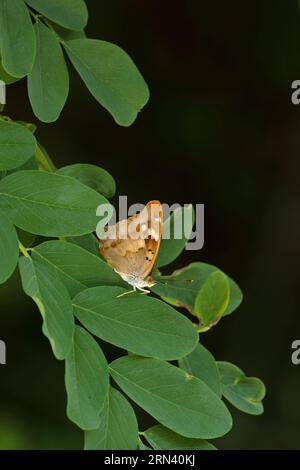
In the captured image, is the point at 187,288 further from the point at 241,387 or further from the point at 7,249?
the point at 7,249

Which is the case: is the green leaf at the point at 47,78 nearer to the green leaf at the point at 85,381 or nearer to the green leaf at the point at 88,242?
the green leaf at the point at 88,242

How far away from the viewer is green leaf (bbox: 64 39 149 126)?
72 cm

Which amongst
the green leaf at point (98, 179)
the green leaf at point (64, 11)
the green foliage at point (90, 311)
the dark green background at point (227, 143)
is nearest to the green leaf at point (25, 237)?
the green foliage at point (90, 311)

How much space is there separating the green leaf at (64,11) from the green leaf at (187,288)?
0.87 feet

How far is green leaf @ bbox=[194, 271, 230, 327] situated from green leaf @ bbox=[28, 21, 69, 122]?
0.21m

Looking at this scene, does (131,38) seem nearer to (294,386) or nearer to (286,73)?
(286,73)

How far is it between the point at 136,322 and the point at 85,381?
0.07 metres

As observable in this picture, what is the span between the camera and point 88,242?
648 mm

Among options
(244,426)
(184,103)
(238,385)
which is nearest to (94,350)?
(238,385)

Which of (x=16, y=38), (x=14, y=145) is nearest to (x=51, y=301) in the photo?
(x=14, y=145)

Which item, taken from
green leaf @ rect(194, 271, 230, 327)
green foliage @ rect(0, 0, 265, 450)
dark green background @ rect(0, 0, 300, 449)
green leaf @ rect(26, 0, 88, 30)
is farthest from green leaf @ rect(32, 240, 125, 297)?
dark green background @ rect(0, 0, 300, 449)

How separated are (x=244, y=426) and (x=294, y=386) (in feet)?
0.49

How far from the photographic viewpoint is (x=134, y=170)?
182cm

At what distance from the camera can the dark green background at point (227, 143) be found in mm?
1760
